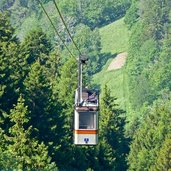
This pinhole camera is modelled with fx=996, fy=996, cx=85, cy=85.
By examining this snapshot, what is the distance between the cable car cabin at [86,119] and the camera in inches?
1929

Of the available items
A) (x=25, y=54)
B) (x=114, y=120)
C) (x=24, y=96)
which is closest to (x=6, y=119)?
(x=24, y=96)

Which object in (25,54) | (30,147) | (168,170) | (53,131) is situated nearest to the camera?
(30,147)

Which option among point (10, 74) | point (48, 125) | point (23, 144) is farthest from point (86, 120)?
point (48, 125)

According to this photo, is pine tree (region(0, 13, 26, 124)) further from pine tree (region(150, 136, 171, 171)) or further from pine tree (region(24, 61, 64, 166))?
pine tree (region(150, 136, 171, 171))

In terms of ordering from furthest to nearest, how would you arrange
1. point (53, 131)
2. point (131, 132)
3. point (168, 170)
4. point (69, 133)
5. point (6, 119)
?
point (131, 132) < point (168, 170) < point (69, 133) < point (53, 131) < point (6, 119)

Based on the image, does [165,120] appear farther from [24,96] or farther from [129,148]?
[24,96]

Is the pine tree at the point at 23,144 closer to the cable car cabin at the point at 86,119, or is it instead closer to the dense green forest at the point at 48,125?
the dense green forest at the point at 48,125

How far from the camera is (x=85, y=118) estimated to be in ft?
162

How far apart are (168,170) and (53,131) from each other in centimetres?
3174

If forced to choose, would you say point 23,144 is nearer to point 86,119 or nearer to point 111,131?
point 86,119

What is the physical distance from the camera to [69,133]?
3501 inches

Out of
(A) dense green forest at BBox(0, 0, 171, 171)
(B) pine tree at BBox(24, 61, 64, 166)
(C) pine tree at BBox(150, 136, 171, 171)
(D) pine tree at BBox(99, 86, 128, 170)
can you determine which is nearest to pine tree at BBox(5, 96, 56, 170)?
(A) dense green forest at BBox(0, 0, 171, 171)

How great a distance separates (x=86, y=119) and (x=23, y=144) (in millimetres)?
22907

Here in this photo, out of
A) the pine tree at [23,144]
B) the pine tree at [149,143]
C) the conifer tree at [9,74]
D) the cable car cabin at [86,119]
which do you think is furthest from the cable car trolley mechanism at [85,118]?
the pine tree at [149,143]
